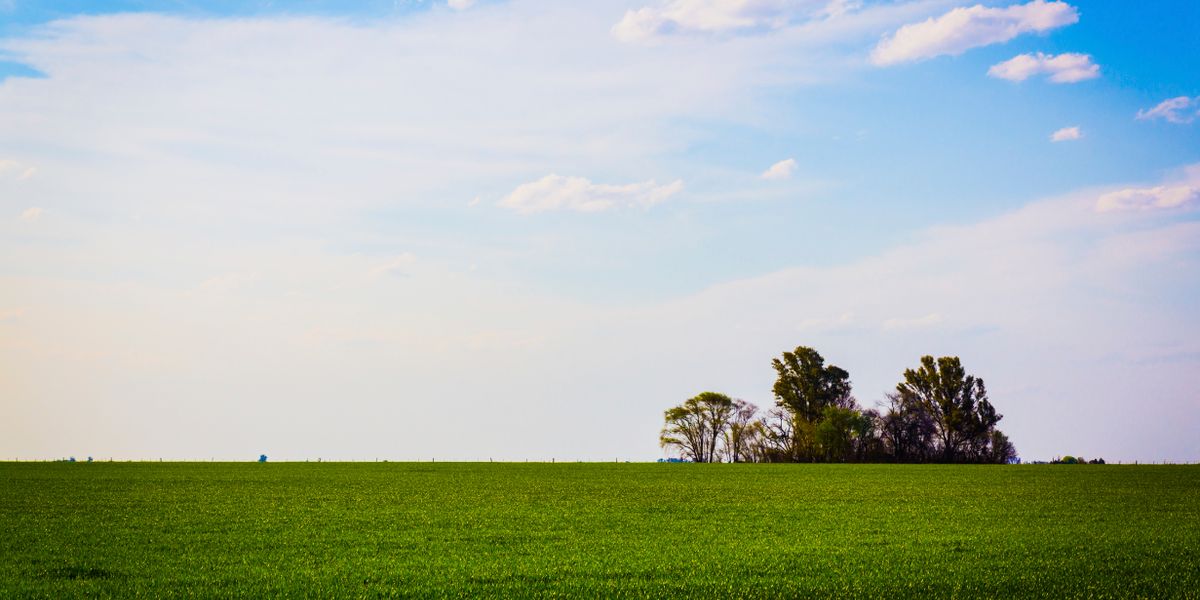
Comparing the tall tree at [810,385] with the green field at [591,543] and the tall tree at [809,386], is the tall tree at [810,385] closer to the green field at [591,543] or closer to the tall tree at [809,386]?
the tall tree at [809,386]

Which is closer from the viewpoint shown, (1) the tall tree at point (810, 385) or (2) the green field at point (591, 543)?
(2) the green field at point (591, 543)

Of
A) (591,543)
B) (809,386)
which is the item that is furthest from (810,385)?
(591,543)

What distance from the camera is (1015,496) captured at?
40.5 meters

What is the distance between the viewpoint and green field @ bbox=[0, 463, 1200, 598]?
17172mm

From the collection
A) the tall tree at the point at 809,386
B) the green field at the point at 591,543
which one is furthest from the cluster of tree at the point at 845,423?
the green field at the point at 591,543

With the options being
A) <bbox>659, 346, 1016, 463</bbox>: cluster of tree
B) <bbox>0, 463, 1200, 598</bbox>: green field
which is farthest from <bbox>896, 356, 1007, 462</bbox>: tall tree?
<bbox>0, 463, 1200, 598</bbox>: green field

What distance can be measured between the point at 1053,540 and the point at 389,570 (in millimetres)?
15783

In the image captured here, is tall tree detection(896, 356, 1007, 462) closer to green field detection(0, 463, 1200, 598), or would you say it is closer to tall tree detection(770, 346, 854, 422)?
tall tree detection(770, 346, 854, 422)

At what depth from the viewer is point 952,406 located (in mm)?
103125

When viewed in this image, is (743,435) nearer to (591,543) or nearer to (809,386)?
(809,386)

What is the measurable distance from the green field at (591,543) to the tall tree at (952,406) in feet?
205

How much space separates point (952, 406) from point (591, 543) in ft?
290

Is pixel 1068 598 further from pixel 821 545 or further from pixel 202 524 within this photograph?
pixel 202 524

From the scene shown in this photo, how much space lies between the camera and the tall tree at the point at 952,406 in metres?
102
